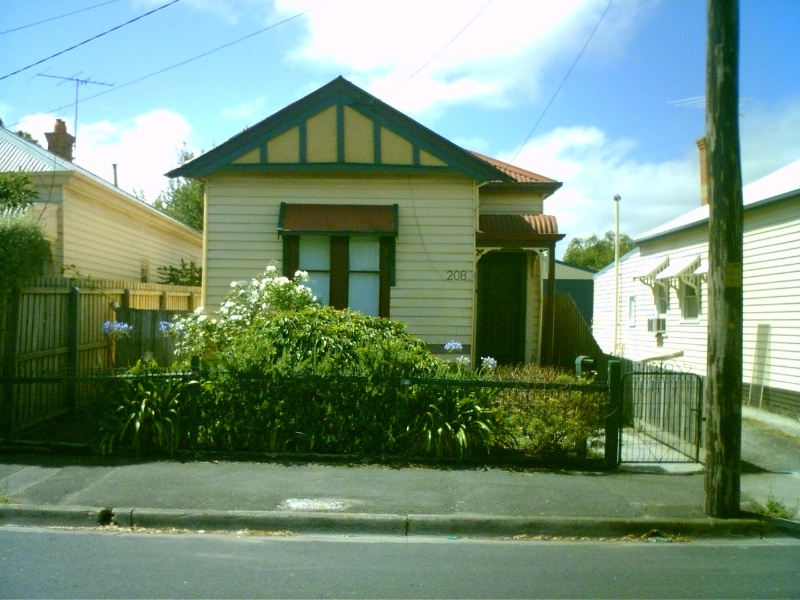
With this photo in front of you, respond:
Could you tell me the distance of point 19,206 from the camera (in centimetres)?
1158

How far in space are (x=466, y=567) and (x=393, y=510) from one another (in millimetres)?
1385

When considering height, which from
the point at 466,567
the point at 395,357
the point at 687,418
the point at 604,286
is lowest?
the point at 466,567

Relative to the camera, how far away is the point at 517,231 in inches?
592

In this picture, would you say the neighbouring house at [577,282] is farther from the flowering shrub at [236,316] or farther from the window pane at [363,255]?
the flowering shrub at [236,316]

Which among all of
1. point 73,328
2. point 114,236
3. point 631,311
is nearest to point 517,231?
point 73,328

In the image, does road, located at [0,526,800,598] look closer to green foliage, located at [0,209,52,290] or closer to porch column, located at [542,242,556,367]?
green foliage, located at [0,209,52,290]

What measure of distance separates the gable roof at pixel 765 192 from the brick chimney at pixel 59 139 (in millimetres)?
16321

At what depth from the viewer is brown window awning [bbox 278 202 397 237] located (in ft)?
46.1

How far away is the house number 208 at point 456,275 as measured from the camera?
46.9 ft

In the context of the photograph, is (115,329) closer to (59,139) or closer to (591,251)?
(59,139)

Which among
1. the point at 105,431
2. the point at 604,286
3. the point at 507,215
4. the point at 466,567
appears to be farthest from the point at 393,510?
the point at 604,286

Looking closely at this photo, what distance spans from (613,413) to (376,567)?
421 cm

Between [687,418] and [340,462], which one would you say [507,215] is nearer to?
[687,418]

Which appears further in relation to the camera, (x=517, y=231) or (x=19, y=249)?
(x=517, y=231)
